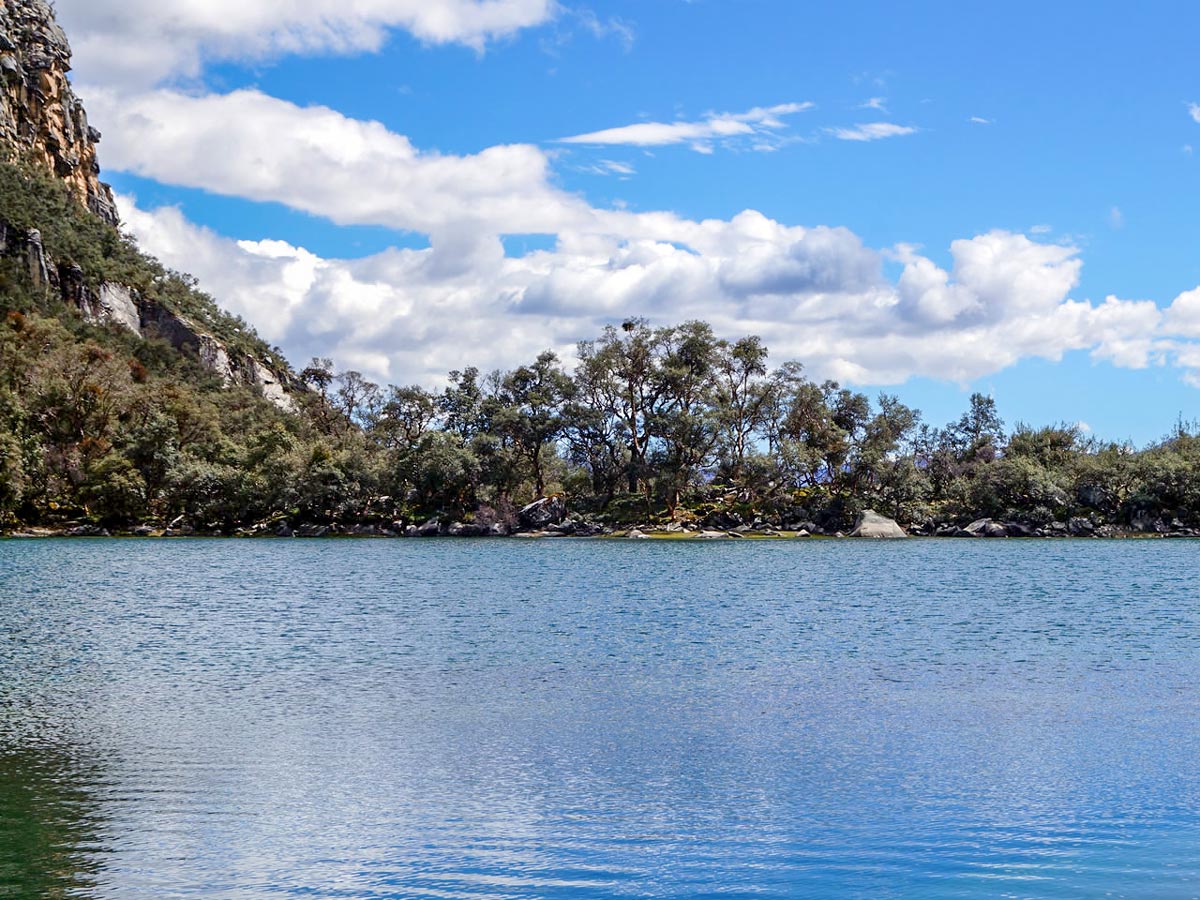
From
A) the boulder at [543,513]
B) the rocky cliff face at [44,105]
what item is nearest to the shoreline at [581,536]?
the boulder at [543,513]

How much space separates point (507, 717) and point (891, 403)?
102m

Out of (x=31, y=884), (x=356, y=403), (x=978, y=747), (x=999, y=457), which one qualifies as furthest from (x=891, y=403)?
(x=31, y=884)

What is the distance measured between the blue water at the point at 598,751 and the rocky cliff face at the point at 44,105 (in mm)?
151394

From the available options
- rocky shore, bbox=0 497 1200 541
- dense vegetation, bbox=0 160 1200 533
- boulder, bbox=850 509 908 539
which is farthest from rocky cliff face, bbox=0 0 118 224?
boulder, bbox=850 509 908 539

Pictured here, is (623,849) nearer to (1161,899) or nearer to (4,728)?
(1161,899)

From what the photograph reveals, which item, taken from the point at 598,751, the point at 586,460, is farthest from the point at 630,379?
the point at 598,751

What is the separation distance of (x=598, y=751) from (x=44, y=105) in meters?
185

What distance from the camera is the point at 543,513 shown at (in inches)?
4368

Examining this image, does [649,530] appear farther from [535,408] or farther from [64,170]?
[64,170]

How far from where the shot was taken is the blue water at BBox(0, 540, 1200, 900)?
11.7 m

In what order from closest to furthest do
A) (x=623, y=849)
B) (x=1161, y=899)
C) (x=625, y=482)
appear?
(x=1161, y=899) → (x=623, y=849) → (x=625, y=482)

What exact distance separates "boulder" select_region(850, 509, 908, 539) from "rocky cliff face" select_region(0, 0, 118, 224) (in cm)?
13428

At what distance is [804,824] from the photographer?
523 inches

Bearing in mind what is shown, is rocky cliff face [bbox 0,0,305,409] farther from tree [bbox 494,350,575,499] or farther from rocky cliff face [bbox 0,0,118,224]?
tree [bbox 494,350,575,499]
